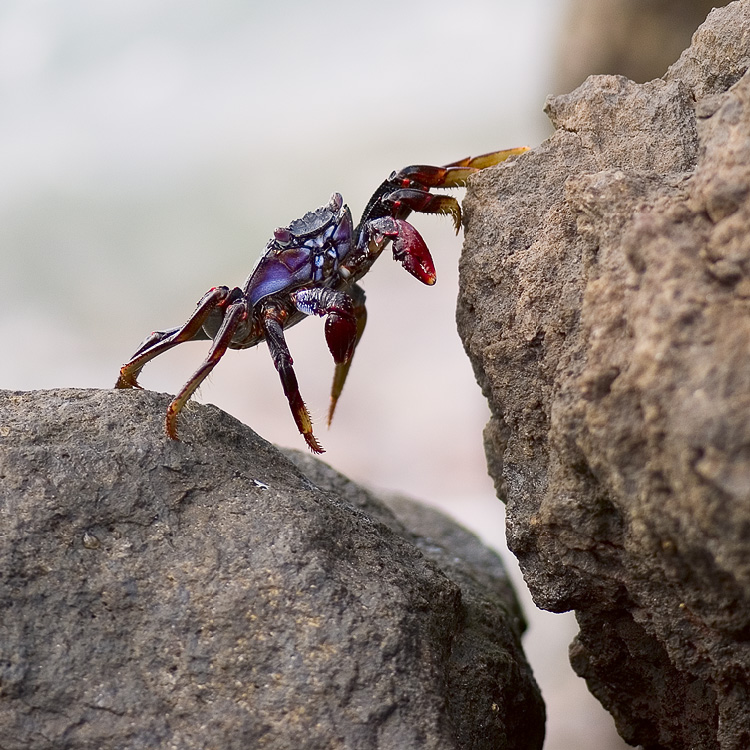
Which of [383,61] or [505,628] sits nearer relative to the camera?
[505,628]

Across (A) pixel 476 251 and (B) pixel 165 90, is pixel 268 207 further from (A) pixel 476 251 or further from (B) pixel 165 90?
(A) pixel 476 251

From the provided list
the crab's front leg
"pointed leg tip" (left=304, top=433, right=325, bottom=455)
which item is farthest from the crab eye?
"pointed leg tip" (left=304, top=433, right=325, bottom=455)

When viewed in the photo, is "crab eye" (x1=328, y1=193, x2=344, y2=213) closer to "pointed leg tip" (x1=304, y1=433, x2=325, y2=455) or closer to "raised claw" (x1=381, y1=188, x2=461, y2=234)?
"raised claw" (x1=381, y1=188, x2=461, y2=234)

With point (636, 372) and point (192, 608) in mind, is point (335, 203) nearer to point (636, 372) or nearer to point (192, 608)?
point (192, 608)

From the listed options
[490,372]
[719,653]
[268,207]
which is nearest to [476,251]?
[490,372]

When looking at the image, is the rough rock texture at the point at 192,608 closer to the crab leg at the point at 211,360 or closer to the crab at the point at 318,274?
the crab leg at the point at 211,360

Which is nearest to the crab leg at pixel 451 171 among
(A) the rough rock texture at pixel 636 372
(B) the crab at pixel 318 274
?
(B) the crab at pixel 318 274
